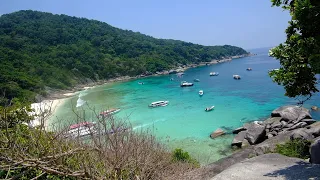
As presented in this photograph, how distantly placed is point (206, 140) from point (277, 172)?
12.9 m

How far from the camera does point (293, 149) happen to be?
1316cm

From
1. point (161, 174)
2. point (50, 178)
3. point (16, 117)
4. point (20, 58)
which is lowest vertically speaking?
point (161, 174)

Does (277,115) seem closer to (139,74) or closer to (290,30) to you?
(290,30)

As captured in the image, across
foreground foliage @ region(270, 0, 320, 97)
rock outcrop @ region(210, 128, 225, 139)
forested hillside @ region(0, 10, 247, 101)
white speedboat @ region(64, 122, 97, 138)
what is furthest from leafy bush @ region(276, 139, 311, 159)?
forested hillside @ region(0, 10, 247, 101)

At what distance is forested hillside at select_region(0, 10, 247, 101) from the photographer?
51719 mm

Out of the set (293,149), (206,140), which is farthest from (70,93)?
(293,149)

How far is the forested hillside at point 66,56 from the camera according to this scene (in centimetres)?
5172

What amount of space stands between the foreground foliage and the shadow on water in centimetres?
281

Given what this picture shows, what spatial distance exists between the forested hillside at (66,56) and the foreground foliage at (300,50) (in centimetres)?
4319

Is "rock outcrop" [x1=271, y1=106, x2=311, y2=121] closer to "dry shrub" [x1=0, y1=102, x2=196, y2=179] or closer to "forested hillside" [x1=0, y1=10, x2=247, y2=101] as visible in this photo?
"dry shrub" [x1=0, y1=102, x2=196, y2=179]


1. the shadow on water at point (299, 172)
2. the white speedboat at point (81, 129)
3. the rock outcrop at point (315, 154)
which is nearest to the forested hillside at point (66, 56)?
the white speedboat at point (81, 129)

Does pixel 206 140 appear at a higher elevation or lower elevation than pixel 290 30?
lower

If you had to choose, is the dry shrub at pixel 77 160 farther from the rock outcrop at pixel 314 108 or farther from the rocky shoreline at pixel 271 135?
the rock outcrop at pixel 314 108

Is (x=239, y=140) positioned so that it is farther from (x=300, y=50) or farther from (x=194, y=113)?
(x=300, y=50)
